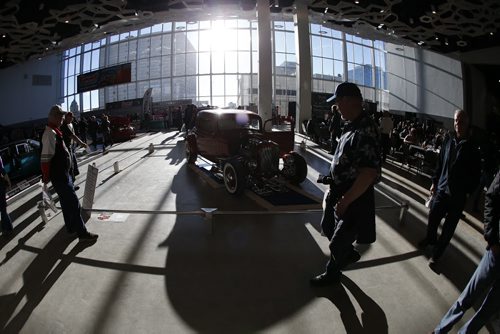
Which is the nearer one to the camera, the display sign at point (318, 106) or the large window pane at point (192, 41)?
the display sign at point (318, 106)

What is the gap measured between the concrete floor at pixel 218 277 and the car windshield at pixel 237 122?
275 centimetres

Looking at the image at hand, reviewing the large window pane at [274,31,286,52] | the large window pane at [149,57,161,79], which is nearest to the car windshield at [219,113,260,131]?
the large window pane at [274,31,286,52]

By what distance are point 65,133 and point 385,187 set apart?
659 centimetres

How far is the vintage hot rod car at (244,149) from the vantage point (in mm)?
6141

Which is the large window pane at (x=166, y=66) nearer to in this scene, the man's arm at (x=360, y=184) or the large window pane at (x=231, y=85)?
the large window pane at (x=231, y=85)

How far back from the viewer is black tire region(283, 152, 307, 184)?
264 inches

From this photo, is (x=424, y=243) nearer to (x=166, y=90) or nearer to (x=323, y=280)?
(x=323, y=280)

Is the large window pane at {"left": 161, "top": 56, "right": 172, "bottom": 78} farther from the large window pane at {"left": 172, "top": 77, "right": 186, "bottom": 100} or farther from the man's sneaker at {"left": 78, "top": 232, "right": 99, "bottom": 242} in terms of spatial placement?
the man's sneaker at {"left": 78, "top": 232, "right": 99, "bottom": 242}

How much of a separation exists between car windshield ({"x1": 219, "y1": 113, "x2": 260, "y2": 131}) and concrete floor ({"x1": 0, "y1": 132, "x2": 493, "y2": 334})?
275cm

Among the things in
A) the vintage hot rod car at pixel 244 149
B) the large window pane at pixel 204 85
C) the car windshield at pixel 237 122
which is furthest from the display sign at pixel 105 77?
the car windshield at pixel 237 122

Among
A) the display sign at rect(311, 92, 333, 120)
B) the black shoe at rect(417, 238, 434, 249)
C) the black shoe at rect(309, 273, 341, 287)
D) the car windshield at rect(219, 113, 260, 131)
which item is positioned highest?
the display sign at rect(311, 92, 333, 120)

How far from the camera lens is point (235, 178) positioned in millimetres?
5941

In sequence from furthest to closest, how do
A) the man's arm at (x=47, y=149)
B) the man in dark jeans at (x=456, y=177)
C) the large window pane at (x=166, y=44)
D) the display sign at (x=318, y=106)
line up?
1. the large window pane at (x=166, y=44)
2. the display sign at (x=318, y=106)
3. the man's arm at (x=47, y=149)
4. the man in dark jeans at (x=456, y=177)

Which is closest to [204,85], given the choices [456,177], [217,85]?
[217,85]
